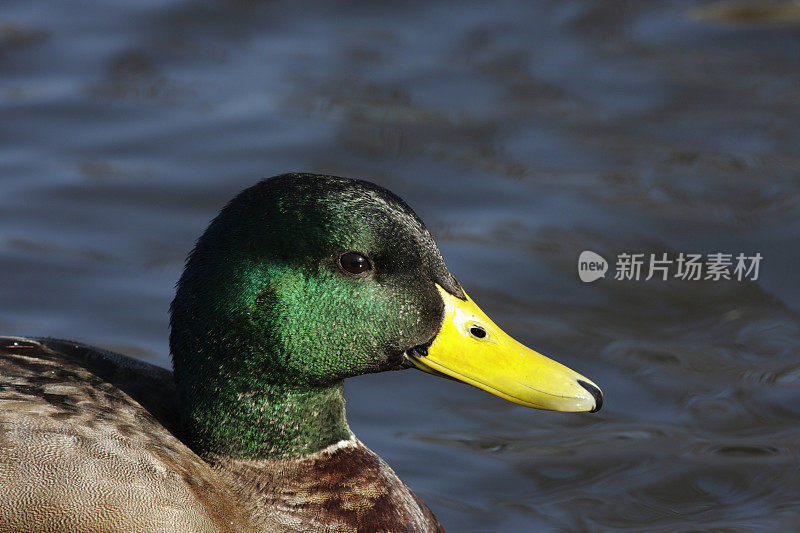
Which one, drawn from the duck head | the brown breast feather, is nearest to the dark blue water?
the brown breast feather

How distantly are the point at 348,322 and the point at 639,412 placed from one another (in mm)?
2182

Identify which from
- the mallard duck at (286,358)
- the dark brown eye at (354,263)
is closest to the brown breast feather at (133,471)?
the mallard duck at (286,358)

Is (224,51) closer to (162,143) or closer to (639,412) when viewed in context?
(162,143)

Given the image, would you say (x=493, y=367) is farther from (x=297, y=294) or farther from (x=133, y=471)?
(x=133, y=471)

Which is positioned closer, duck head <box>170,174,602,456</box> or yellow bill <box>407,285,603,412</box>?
duck head <box>170,174,602,456</box>

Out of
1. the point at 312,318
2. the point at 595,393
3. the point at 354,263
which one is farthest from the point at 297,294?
the point at 595,393

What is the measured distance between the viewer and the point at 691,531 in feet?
16.8

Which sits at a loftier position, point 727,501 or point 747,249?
point 747,249

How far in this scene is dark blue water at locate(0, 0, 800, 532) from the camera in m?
5.63

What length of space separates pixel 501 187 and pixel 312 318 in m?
3.73

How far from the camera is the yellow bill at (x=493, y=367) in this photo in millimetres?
4219

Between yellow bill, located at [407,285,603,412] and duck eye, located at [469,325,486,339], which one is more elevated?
duck eye, located at [469,325,486,339]

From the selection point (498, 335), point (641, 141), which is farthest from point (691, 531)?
point (641, 141)

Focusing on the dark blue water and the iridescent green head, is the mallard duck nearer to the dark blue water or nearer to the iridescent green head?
the iridescent green head
